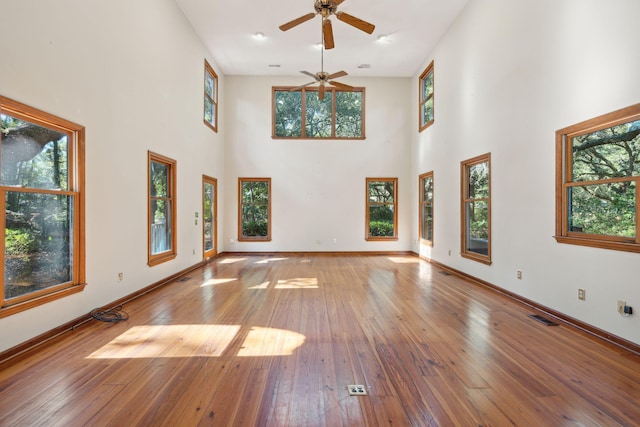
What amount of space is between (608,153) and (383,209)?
5745 mm

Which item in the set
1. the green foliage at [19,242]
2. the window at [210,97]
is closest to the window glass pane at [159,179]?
the green foliage at [19,242]

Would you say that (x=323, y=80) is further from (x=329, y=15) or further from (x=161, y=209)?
(x=161, y=209)

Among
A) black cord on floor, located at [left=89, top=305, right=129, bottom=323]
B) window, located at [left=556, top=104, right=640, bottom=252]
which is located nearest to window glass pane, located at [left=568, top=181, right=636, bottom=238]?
window, located at [left=556, top=104, right=640, bottom=252]

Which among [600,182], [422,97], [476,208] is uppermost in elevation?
[422,97]

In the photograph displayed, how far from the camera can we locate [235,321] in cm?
329

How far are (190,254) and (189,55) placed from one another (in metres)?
3.86

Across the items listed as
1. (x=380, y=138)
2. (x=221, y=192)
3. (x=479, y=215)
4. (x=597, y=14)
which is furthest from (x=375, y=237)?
(x=597, y=14)

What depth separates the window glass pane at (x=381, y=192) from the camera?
851 cm

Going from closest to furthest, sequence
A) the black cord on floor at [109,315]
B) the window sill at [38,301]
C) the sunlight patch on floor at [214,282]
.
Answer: the window sill at [38,301] < the black cord on floor at [109,315] < the sunlight patch on floor at [214,282]

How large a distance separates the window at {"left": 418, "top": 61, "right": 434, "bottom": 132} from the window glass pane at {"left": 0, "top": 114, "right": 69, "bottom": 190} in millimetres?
6675

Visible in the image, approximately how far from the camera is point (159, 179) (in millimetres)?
4922

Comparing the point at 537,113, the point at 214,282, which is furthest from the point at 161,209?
the point at 537,113

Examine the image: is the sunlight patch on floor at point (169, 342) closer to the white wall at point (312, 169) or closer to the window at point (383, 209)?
the white wall at point (312, 169)

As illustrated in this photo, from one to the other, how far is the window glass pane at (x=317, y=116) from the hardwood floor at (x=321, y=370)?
5.60 meters
